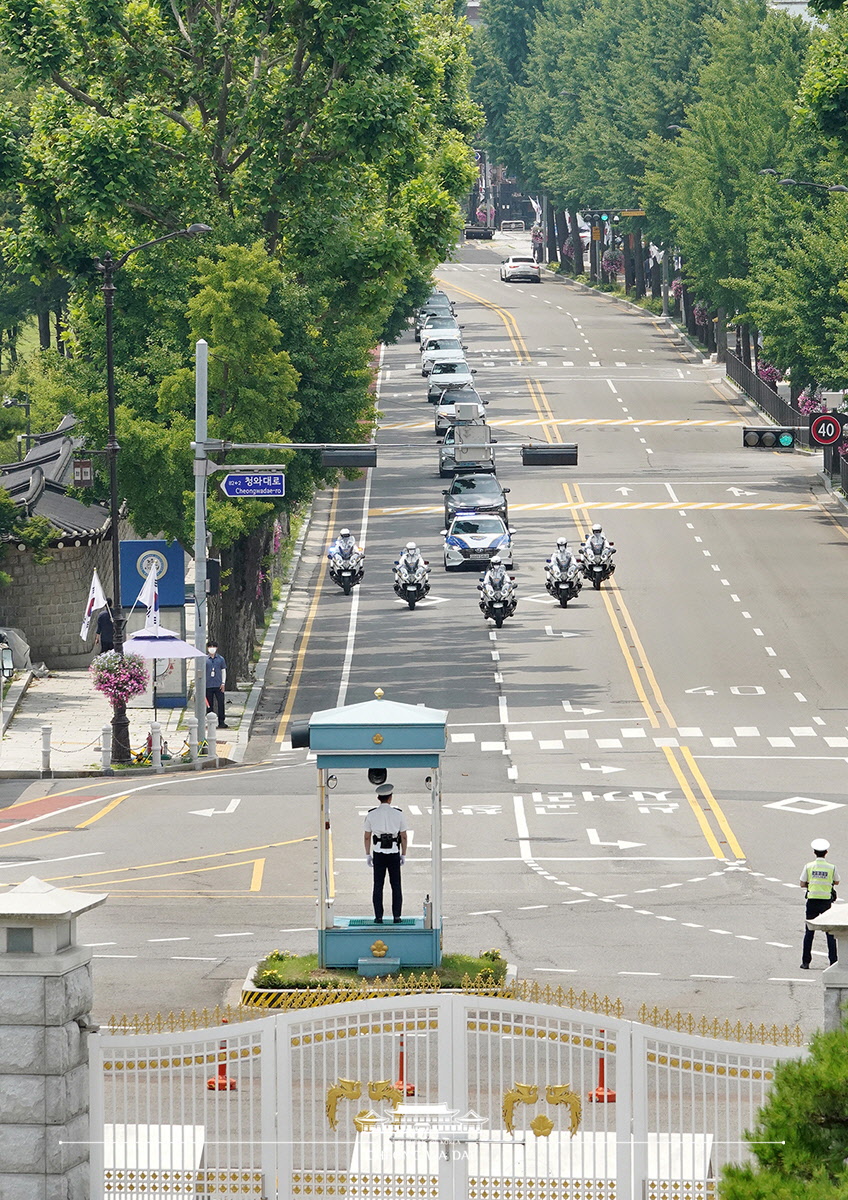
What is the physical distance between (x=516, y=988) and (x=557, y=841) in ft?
33.2

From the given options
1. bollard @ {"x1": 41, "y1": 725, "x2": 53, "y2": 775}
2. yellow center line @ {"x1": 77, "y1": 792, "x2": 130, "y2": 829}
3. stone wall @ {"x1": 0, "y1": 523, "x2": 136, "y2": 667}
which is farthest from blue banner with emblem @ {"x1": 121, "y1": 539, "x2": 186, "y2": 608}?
yellow center line @ {"x1": 77, "y1": 792, "x2": 130, "y2": 829}

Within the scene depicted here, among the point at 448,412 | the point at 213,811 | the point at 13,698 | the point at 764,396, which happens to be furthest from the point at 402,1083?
the point at 764,396

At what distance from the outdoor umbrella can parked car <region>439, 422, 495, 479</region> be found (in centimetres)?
2946

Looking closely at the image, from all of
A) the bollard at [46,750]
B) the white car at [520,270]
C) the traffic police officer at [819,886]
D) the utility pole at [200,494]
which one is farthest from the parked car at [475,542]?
the white car at [520,270]

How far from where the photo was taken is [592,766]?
123 feet

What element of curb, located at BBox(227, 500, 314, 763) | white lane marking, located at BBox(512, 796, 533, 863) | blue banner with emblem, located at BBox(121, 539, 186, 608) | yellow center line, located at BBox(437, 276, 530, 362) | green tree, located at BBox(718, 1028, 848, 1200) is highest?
green tree, located at BBox(718, 1028, 848, 1200)

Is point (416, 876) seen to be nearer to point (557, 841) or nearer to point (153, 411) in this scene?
point (557, 841)

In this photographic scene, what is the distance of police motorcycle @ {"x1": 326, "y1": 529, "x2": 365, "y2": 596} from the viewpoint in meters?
56.2

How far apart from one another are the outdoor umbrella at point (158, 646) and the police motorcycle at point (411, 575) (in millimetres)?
12566

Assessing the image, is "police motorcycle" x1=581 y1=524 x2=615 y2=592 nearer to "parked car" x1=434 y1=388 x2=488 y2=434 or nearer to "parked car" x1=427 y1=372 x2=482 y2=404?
"parked car" x1=434 y1=388 x2=488 y2=434

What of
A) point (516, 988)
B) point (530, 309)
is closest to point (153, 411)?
point (516, 988)

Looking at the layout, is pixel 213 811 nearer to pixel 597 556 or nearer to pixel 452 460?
pixel 597 556

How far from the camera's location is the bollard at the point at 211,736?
39031 millimetres

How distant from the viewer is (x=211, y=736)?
39.6 m
